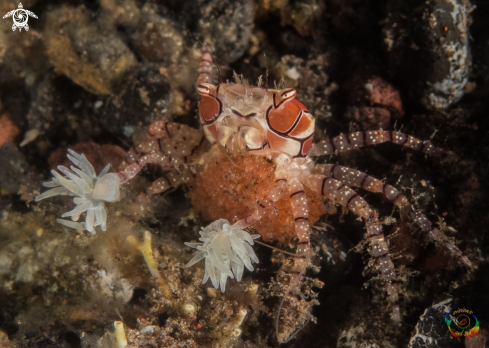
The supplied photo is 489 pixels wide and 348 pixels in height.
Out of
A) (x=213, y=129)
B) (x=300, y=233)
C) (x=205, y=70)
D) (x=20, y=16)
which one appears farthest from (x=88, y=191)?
(x=20, y=16)

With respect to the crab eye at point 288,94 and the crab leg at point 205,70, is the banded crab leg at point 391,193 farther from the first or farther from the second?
the crab leg at point 205,70

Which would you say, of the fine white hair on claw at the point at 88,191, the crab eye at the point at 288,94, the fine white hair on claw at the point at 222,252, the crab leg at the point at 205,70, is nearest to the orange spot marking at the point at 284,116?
the crab eye at the point at 288,94

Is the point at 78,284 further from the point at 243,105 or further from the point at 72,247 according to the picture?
the point at 243,105

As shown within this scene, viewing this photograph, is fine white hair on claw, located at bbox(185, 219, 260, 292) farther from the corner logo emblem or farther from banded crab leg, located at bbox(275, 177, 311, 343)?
the corner logo emblem

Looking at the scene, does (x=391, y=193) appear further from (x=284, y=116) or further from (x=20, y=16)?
(x=20, y=16)

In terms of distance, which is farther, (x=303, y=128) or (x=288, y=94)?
(x=303, y=128)

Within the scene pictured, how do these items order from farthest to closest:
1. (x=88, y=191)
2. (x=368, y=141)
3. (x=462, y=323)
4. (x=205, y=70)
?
(x=205, y=70)
(x=368, y=141)
(x=88, y=191)
(x=462, y=323)

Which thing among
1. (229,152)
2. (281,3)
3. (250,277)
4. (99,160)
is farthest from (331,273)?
(281,3)

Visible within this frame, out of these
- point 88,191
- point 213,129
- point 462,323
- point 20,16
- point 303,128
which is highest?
point 20,16
